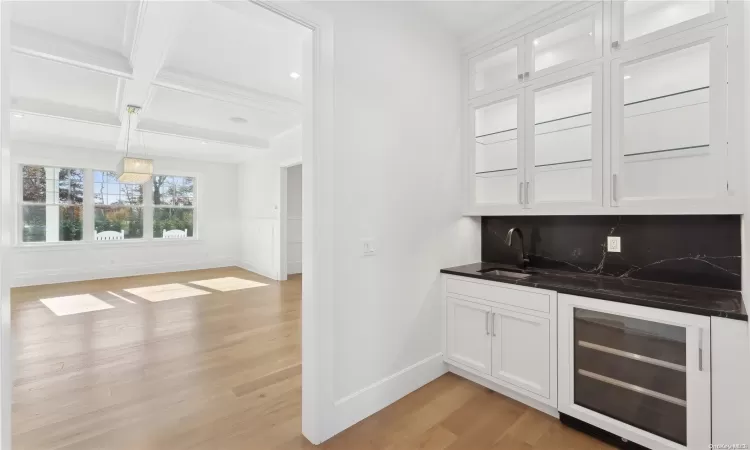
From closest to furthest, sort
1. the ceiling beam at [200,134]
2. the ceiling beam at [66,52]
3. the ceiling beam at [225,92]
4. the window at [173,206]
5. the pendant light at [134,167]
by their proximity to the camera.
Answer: the ceiling beam at [66,52] → the ceiling beam at [225,92] → the pendant light at [134,167] → the ceiling beam at [200,134] → the window at [173,206]

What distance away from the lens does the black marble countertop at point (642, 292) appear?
1591 millimetres

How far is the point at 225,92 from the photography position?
4.07 m

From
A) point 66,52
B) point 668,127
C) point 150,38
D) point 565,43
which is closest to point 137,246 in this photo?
point 66,52

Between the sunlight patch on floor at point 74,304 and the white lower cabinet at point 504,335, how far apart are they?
5.09 metres

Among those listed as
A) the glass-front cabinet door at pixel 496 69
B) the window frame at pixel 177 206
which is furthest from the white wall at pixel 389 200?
the window frame at pixel 177 206

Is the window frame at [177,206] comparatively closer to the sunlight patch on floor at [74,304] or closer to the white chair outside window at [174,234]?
the white chair outside window at [174,234]

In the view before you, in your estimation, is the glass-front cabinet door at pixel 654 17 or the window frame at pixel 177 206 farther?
the window frame at pixel 177 206

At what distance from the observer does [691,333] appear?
1.60 metres

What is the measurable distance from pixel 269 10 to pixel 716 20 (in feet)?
7.87

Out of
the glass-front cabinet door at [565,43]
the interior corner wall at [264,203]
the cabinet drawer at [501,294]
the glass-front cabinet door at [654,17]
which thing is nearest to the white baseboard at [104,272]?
the interior corner wall at [264,203]

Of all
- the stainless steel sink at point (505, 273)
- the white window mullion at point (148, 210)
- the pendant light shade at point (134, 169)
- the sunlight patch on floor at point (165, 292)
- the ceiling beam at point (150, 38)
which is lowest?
the sunlight patch on floor at point (165, 292)

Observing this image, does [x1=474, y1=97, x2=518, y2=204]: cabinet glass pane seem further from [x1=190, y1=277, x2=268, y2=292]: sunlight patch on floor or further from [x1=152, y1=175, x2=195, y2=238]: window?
[x1=152, y1=175, x2=195, y2=238]: window

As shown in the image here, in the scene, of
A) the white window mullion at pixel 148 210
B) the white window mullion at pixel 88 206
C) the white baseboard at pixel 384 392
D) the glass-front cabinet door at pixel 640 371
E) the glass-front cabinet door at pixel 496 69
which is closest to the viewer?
the glass-front cabinet door at pixel 640 371

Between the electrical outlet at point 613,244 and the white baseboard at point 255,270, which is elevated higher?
the electrical outlet at point 613,244
